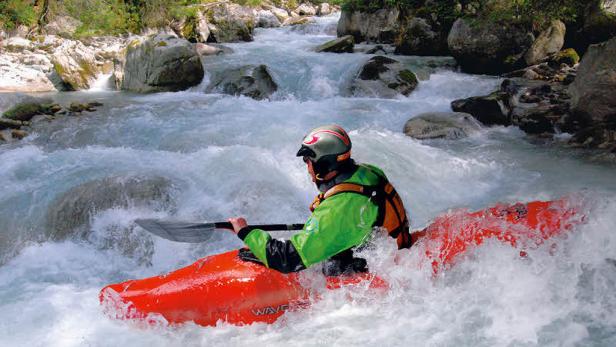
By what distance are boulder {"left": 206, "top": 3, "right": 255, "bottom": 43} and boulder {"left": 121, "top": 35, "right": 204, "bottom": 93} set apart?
20.1 feet

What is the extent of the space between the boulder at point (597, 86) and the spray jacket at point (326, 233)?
5.99 metres

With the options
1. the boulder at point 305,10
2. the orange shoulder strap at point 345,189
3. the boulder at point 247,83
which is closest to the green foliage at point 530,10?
the boulder at point 247,83

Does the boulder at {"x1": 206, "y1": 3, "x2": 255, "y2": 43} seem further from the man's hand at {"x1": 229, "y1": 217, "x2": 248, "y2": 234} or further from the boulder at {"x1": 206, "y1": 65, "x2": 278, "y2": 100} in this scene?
the man's hand at {"x1": 229, "y1": 217, "x2": 248, "y2": 234}

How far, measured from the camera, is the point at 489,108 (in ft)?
29.0

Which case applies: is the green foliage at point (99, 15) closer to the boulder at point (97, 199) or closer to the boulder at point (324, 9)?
the boulder at point (97, 199)

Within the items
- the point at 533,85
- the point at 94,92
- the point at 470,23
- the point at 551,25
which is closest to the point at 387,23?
the point at 470,23

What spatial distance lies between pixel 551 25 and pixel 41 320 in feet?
37.1

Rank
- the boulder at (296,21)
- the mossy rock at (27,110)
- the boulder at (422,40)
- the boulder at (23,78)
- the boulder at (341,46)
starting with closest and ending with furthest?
the mossy rock at (27,110) → the boulder at (23,78) → the boulder at (422,40) → the boulder at (341,46) → the boulder at (296,21)

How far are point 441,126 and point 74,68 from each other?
903 centimetres

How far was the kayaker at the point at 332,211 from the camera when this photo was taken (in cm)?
255

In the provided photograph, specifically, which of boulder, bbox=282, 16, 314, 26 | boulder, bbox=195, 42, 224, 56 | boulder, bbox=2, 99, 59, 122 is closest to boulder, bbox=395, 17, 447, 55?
boulder, bbox=195, 42, 224, 56

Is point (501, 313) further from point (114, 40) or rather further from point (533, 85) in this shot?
point (114, 40)

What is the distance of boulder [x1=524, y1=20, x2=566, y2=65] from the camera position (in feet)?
35.7

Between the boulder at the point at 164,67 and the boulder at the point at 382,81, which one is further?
the boulder at the point at 164,67
